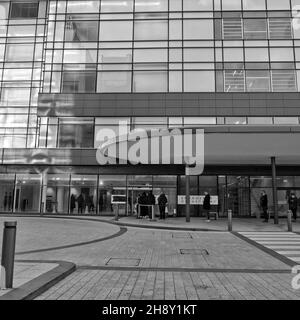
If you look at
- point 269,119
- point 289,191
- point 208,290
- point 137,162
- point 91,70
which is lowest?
point 208,290

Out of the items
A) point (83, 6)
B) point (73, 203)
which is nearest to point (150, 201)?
point (73, 203)

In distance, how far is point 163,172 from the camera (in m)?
26.9

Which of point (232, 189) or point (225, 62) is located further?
point (225, 62)

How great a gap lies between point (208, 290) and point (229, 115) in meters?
23.0

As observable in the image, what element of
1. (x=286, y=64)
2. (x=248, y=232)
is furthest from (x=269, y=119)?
(x=248, y=232)

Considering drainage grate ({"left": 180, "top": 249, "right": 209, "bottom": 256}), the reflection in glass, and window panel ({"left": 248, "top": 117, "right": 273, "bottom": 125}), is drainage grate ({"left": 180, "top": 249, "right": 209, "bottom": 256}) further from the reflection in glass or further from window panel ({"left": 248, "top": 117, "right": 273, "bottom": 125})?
the reflection in glass

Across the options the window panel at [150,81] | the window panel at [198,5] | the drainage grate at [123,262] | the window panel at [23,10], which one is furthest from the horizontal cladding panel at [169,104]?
the drainage grate at [123,262]

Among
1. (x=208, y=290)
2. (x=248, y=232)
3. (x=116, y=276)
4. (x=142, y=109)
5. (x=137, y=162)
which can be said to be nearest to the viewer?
(x=208, y=290)

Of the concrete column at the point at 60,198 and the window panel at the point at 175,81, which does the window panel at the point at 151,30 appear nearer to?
the window panel at the point at 175,81

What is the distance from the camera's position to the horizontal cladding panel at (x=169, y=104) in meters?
27.4

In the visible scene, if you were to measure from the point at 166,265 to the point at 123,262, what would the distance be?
1.08 m

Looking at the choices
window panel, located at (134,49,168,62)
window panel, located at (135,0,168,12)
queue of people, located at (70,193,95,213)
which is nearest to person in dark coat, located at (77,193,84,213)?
queue of people, located at (70,193,95,213)

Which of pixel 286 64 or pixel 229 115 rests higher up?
pixel 286 64
